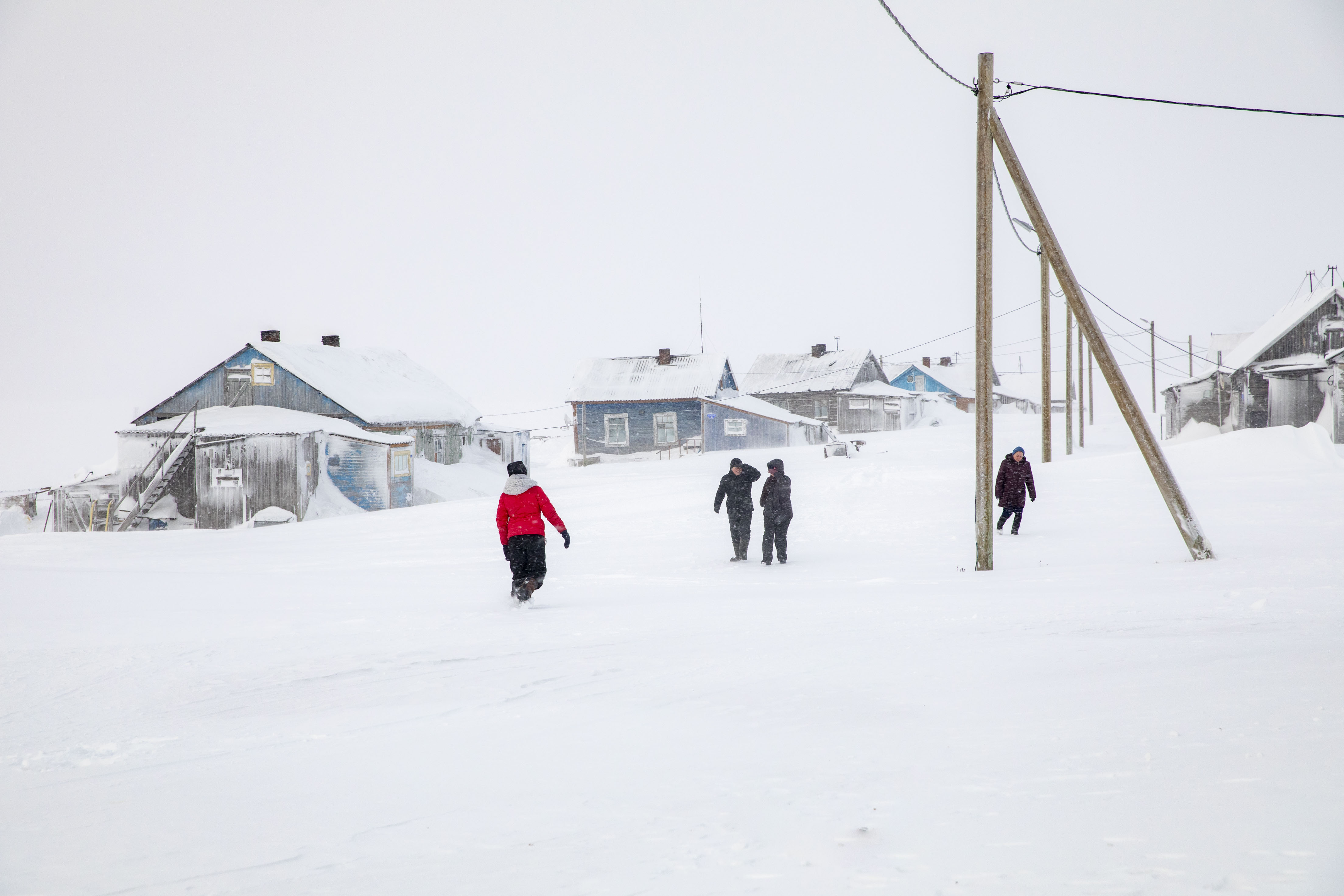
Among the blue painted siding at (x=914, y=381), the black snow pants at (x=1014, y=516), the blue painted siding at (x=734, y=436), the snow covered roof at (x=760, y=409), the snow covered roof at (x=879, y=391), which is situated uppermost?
the blue painted siding at (x=914, y=381)

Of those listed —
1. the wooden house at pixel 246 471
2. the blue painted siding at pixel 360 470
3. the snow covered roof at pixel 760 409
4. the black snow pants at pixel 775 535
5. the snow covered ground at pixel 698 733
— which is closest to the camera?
the snow covered ground at pixel 698 733

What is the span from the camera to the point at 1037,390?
9462 centimetres

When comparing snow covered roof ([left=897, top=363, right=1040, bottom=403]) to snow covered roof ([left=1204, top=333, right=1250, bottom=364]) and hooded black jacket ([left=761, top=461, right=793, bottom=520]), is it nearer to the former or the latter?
snow covered roof ([left=1204, top=333, right=1250, bottom=364])

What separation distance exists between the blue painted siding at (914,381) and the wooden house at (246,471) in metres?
51.1

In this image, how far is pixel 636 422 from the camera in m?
42.8

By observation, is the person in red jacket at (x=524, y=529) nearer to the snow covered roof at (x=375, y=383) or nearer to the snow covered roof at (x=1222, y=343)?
the snow covered roof at (x=375, y=383)

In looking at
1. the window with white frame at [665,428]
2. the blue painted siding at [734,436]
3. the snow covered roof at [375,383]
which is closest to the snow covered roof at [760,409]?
the blue painted siding at [734,436]

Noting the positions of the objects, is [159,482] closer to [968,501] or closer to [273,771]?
[968,501]

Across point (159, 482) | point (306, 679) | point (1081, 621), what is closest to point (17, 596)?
point (306, 679)

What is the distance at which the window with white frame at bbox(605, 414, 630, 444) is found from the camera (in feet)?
141

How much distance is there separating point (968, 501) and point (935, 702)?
1340cm

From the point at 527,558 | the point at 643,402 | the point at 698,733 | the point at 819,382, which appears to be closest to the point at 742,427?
the point at 643,402

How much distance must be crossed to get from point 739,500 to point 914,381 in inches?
2417

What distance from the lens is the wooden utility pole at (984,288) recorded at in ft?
34.5
